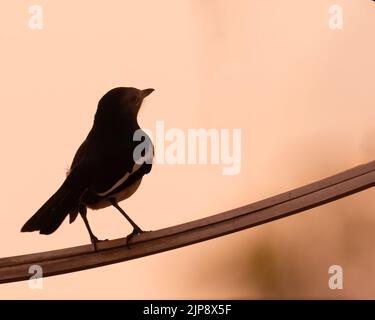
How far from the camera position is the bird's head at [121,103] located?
3680 mm

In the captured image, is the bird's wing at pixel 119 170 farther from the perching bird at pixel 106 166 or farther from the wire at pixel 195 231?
the wire at pixel 195 231

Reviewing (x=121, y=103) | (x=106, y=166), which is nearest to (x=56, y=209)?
(x=106, y=166)

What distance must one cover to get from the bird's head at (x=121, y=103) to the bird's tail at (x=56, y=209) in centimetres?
37

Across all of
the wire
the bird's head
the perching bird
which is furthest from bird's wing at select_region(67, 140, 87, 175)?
the wire

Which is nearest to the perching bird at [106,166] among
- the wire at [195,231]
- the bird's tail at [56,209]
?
the bird's tail at [56,209]

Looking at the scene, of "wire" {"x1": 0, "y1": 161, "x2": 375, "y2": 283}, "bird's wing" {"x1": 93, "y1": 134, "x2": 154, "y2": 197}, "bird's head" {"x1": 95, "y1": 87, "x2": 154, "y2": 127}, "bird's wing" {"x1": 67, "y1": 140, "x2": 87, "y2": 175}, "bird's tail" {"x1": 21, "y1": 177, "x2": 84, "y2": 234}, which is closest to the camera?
"wire" {"x1": 0, "y1": 161, "x2": 375, "y2": 283}

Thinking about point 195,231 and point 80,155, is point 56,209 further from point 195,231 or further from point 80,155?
point 195,231

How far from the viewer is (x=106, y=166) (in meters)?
3.44

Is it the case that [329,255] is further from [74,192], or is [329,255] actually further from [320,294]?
[74,192]

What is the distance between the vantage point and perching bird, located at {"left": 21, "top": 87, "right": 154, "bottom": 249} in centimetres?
334

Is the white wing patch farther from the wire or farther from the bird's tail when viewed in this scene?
the wire

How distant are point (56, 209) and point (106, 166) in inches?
9.4

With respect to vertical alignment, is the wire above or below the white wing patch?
below

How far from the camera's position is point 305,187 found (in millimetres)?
2770
